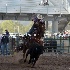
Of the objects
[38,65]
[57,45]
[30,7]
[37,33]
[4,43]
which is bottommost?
[57,45]

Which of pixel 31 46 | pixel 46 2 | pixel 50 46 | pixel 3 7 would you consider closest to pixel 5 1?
pixel 3 7

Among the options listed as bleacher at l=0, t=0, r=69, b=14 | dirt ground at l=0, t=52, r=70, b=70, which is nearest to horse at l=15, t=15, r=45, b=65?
dirt ground at l=0, t=52, r=70, b=70

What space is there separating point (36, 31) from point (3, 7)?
3130cm

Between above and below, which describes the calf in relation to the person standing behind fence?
above

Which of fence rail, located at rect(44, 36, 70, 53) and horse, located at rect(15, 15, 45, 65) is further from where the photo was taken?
fence rail, located at rect(44, 36, 70, 53)

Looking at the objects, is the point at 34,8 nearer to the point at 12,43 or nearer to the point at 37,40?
the point at 12,43

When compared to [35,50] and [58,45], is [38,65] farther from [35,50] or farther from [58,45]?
[58,45]

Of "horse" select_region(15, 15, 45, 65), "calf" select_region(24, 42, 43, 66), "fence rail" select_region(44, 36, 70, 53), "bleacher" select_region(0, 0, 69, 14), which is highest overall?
"bleacher" select_region(0, 0, 69, 14)

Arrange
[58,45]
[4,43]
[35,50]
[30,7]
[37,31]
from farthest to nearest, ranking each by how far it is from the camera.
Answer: [30,7]
[58,45]
[4,43]
[37,31]
[35,50]

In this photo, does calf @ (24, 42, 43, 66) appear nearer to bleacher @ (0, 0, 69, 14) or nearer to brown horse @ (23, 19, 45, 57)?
brown horse @ (23, 19, 45, 57)

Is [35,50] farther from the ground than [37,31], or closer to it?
closer to it

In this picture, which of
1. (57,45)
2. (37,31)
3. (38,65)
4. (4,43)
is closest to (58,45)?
(57,45)

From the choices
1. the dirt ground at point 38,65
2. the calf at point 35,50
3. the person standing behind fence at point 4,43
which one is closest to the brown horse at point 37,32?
the calf at point 35,50

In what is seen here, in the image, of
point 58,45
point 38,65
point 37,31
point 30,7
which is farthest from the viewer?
point 30,7
